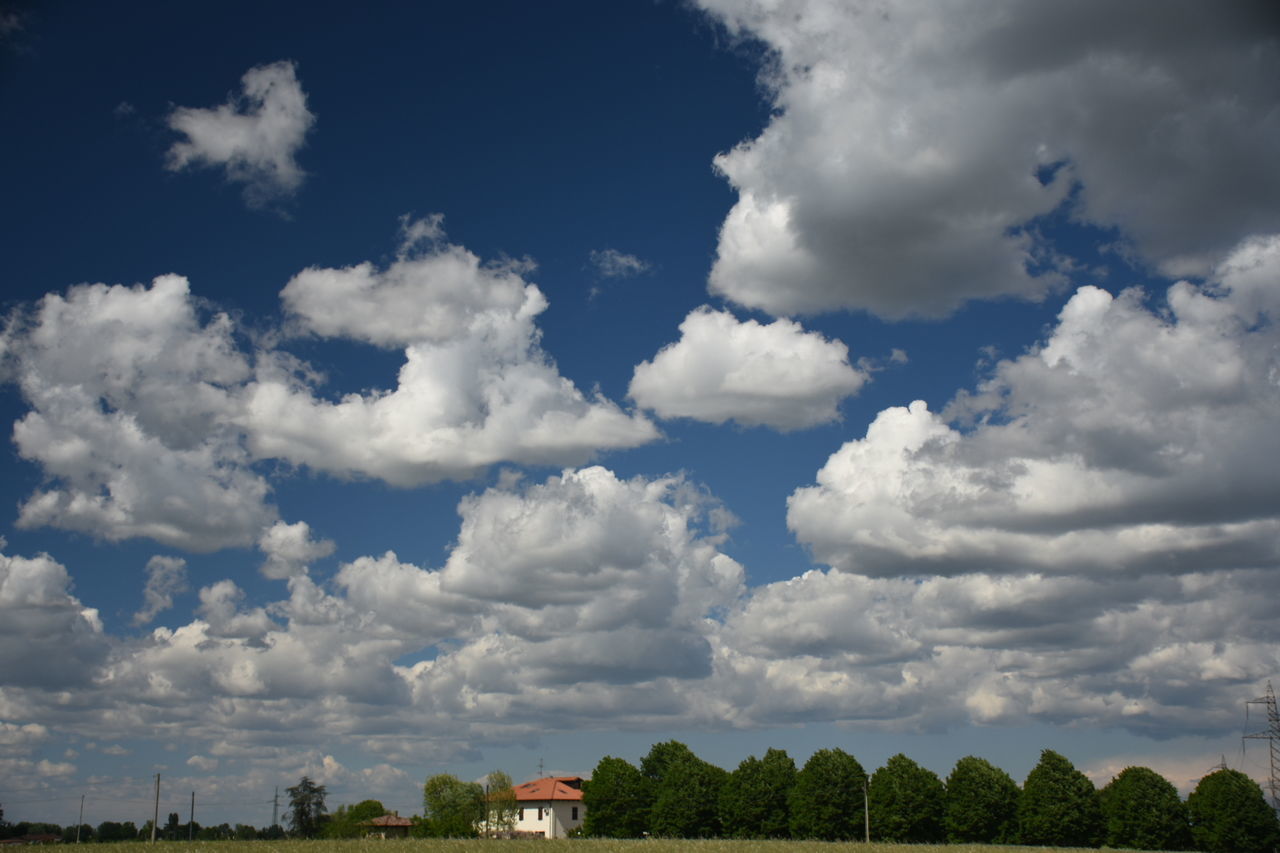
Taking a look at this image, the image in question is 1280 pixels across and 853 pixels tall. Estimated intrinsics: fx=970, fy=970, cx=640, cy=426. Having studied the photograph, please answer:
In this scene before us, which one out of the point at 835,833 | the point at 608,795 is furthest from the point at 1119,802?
the point at 608,795

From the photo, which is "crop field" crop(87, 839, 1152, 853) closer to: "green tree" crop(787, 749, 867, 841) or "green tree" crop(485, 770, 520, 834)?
"green tree" crop(787, 749, 867, 841)

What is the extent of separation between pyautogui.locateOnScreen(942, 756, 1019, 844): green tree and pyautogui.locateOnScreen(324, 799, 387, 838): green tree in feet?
338

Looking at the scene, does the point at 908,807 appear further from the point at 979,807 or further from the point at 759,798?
the point at 759,798

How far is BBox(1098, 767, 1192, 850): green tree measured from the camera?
104 meters

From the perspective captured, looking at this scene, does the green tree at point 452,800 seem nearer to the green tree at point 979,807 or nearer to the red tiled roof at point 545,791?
the red tiled roof at point 545,791

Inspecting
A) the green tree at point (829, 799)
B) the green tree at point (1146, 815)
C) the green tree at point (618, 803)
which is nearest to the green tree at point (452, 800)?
the green tree at point (618, 803)

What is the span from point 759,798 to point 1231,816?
167ft

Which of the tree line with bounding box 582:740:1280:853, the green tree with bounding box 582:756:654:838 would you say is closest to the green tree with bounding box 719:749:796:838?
the tree line with bounding box 582:740:1280:853

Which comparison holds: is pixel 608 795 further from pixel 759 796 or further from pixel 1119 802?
pixel 1119 802

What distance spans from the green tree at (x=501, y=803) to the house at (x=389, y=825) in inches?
791

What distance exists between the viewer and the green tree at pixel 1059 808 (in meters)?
106

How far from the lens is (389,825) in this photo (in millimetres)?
181250

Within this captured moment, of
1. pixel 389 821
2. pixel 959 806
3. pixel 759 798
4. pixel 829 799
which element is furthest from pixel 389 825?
pixel 959 806

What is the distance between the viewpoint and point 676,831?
123625 millimetres
